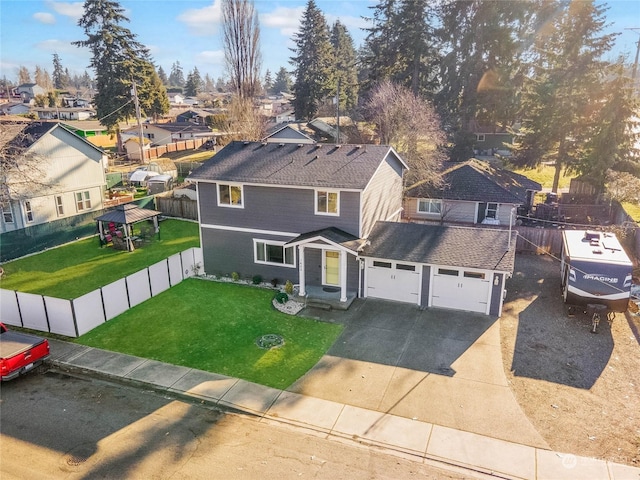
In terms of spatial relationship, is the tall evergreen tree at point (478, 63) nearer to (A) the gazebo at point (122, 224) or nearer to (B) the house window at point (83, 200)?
(A) the gazebo at point (122, 224)

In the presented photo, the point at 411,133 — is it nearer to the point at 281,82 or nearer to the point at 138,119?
the point at 138,119

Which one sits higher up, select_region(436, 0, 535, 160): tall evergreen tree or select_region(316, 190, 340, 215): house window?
select_region(436, 0, 535, 160): tall evergreen tree

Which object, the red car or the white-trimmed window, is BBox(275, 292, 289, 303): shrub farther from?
the red car

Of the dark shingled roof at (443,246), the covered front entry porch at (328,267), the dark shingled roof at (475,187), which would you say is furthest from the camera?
the dark shingled roof at (475,187)

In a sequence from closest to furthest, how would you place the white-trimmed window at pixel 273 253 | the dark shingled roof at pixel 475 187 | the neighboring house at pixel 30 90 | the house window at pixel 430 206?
the white-trimmed window at pixel 273 253 → the dark shingled roof at pixel 475 187 → the house window at pixel 430 206 → the neighboring house at pixel 30 90

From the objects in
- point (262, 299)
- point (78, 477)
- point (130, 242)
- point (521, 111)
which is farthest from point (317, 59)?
point (78, 477)

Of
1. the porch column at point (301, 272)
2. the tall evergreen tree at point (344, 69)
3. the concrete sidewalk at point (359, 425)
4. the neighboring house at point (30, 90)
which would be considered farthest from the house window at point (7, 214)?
the neighboring house at point (30, 90)

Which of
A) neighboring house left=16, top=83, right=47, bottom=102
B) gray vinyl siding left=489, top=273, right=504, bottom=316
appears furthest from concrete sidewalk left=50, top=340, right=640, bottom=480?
neighboring house left=16, top=83, right=47, bottom=102
